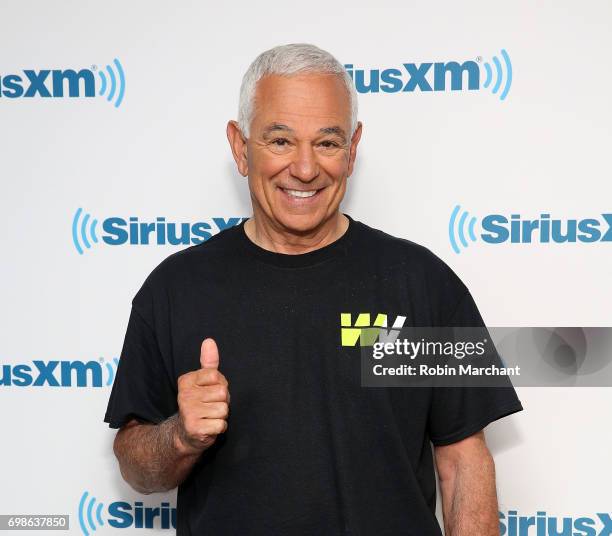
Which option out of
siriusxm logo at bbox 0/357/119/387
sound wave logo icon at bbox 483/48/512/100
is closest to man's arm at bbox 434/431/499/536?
sound wave logo icon at bbox 483/48/512/100

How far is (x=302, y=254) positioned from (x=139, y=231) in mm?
605

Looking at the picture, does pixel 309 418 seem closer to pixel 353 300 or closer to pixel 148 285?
pixel 353 300

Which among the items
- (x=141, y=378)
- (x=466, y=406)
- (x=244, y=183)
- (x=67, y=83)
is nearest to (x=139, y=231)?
(x=244, y=183)

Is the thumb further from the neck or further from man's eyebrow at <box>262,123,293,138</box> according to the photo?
man's eyebrow at <box>262,123,293,138</box>

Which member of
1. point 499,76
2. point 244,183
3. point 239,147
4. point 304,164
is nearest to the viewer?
point 304,164

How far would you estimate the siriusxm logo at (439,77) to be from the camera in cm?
167

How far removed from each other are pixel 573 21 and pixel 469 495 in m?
1.12

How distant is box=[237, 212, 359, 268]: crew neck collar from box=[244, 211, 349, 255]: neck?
17mm

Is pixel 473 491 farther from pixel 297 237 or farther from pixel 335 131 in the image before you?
pixel 335 131

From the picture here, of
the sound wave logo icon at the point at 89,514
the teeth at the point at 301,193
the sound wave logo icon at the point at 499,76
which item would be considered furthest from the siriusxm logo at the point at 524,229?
the sound wave logo icon at the point at 89,514

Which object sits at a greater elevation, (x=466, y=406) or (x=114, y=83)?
(x=114, y=83)

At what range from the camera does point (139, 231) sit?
1806mm

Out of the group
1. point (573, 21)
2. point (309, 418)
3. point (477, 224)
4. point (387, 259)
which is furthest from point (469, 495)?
point (573, 21)

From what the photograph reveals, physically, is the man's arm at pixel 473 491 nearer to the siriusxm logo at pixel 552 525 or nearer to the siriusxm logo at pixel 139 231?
the siriusxm logo at pixel 552 525
